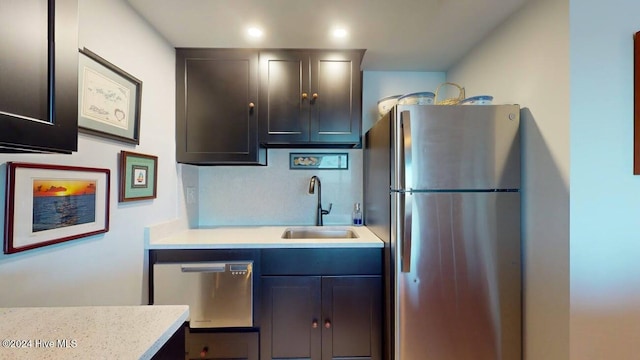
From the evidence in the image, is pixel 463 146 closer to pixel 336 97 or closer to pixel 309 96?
pixel 336 97

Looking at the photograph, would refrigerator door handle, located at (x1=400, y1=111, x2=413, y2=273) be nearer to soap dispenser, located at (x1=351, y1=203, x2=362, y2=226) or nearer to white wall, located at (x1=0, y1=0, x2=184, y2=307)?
soap dispenser, located at (x1=351, y1=203, x2=362, y2=226)

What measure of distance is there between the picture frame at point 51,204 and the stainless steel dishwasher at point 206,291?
1.65 ft

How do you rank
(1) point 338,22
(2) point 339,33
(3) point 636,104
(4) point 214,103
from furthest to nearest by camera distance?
(4) point 214,103, (2) point 339,33, (1) point 338,22, (3) point 636,104

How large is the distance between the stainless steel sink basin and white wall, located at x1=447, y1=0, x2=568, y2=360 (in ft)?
3.82

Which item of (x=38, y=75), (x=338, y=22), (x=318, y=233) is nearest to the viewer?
(x=38, y=75)

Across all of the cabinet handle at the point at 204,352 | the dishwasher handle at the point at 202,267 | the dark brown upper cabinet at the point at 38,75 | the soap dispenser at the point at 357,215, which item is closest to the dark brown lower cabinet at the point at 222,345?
the cabinet handle at the point at 204,352

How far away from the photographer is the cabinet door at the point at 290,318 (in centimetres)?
159

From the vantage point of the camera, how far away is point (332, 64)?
75.6 inches

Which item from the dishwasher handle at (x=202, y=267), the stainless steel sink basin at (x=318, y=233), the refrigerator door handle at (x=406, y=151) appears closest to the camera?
the refrigerator door handle at (x=406, y=151)

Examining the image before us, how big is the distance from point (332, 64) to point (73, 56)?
1528mm

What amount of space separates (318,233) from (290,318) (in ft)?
2.35

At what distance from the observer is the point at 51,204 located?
3.22 feet

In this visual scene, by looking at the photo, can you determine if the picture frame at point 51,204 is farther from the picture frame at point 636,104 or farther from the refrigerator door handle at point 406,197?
the picture frame at point 636,104

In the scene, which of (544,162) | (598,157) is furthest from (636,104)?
(544,162)
